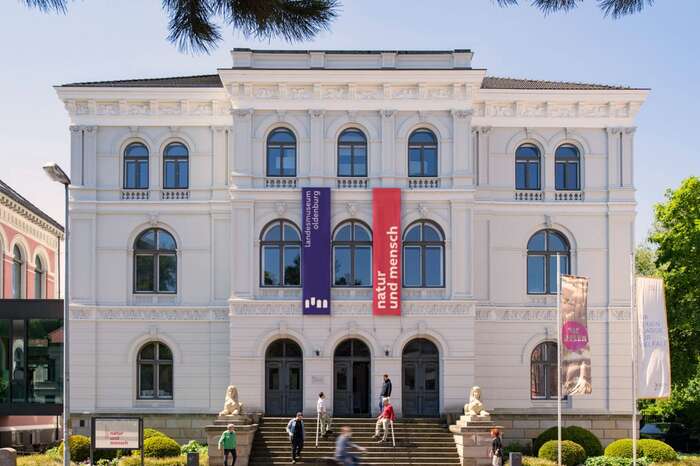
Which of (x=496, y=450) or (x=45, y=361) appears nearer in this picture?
(x=496, y=450)

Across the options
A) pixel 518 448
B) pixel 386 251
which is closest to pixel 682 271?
pixel 518 448

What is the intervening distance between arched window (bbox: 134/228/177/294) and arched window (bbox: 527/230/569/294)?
1383 centimetres

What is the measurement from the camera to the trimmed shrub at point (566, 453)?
3903 cm

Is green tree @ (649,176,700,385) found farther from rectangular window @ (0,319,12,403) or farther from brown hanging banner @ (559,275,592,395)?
rectangular window @ (0,319,12,403)

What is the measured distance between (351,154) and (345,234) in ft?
9.89

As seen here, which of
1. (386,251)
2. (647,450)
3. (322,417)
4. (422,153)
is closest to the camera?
(647,450)

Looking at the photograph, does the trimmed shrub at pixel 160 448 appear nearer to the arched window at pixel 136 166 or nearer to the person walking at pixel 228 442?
the person walking at pixel 228 442

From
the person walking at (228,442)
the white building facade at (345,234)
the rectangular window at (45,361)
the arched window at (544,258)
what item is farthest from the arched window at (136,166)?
the arched window at (544,258)

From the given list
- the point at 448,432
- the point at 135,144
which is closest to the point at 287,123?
the point at 135,144

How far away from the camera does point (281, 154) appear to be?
43.0 m

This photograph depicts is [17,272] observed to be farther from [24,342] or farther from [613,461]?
[613,461]

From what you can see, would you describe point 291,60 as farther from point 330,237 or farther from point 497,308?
point 497,308

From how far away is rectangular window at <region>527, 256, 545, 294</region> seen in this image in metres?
44.6

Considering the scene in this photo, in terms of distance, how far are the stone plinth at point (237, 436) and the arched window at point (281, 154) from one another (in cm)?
928
